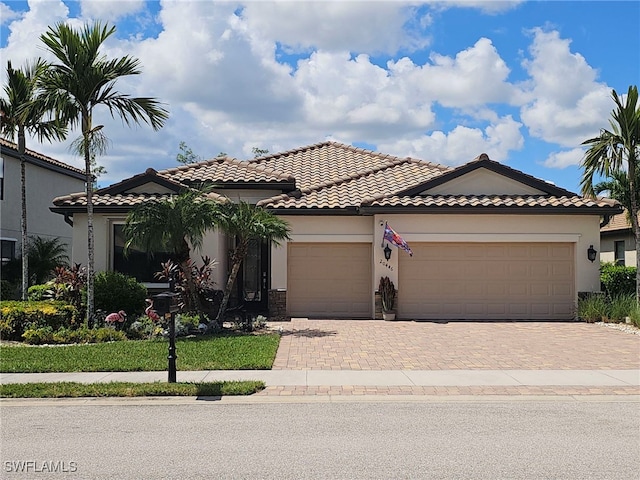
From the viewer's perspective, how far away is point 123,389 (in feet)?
27.4

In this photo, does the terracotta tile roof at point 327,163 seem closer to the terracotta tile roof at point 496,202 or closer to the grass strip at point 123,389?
the terracotta tile roof at point 496,202

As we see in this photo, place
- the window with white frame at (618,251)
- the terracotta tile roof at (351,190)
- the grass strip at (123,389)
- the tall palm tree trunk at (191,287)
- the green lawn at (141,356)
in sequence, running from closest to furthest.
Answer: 1. the grass strip at (123,389)
2. the green lawn at (141,356)
3. the tall palm tree trunk at (191,287)
4. the terracotta tile roof at (351,190)
5. the window with white frame at (618,251)

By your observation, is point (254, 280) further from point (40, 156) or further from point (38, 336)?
point (40, 156)

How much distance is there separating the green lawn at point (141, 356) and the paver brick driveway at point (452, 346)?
0.56m

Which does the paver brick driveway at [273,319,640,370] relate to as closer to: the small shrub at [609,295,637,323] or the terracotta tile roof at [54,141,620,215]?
the small shrub at [609,295,637,323]

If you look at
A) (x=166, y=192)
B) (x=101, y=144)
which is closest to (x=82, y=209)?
(x=166, y=192)

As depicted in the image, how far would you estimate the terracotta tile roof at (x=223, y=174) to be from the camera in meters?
18.6

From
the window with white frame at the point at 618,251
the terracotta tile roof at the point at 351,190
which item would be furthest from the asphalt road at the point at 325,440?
the window with white frame at the point at 618,251

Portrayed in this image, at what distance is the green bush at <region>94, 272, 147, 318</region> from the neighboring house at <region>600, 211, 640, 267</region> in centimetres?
2013

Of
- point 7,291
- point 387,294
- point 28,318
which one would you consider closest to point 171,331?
point 28,318

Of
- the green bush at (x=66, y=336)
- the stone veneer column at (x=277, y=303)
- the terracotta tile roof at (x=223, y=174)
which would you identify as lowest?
the green bush at (x=66, y=336)

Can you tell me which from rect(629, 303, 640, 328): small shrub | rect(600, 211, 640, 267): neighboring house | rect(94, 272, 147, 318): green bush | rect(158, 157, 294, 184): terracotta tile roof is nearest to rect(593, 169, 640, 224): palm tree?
rect(600, 211, 640, 267): neighboring house

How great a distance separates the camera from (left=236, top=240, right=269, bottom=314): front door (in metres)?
18.5

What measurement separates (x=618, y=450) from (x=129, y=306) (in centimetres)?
1195
